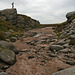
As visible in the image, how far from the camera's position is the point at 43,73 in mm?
7801

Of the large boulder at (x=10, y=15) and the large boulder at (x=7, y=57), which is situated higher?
the large boulder at (x=10, y=15)

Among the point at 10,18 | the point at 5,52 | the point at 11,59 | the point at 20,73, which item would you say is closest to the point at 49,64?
the point at 20,73

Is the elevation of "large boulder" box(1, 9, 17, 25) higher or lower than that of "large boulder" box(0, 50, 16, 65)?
higher

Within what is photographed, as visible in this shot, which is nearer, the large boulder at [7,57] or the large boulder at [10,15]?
the large boulder at [7,57]

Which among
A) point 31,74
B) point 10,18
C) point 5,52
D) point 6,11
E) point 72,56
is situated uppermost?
point 6,11

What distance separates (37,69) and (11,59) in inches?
106

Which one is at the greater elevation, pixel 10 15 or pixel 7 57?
pixel 10 15

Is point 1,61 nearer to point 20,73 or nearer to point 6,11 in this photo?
point 20,73

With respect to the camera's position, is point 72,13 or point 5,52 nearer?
point 5,52

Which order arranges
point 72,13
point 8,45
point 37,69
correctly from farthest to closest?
point 72,13, point 8,45, point 37,69

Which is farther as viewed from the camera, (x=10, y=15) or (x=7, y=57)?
(x=10, y=15)

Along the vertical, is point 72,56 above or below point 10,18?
below

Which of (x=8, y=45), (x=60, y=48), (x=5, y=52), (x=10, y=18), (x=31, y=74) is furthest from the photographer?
(x=10, y=18)

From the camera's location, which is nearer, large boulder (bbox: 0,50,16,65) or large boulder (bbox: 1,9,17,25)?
large boulder (bbox: 0,50,16,65)
